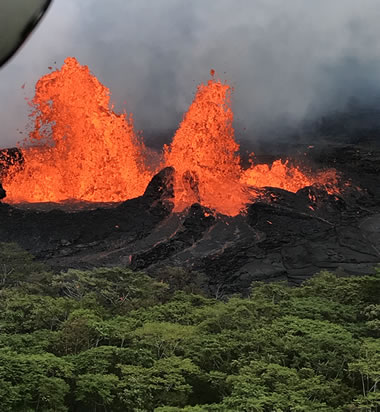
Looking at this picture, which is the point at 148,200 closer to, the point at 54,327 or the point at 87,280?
the point at 87,280

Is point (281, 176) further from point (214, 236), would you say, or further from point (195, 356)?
point (195, 356)

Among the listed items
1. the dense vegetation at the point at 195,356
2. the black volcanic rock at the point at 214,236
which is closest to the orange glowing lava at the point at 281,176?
the black volcanic rock at the point at 214,236

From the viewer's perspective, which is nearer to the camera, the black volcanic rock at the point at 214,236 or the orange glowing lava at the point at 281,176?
the black volcanic rock at the point at 214,236

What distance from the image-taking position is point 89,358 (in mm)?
16016

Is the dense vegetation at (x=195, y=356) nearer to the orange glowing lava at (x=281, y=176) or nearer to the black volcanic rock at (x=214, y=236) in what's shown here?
the black volcanic rock at (x=214, y=236)

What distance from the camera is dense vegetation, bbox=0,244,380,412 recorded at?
46.1 feet

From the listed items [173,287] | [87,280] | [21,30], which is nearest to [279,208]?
[173,287]

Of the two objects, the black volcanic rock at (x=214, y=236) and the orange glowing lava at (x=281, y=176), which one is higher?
the orange glowing lava at (x=281, y=176)

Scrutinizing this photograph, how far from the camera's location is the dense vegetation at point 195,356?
46.1ft

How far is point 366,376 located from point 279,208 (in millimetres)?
29506

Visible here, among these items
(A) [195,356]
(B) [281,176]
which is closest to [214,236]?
(B) [281,176]

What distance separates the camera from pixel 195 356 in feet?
54.5

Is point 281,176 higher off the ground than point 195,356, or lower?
higher

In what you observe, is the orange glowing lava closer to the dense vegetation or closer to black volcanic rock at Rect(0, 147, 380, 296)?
black volcanic rock at Rect(0, 147, 380, 296)
